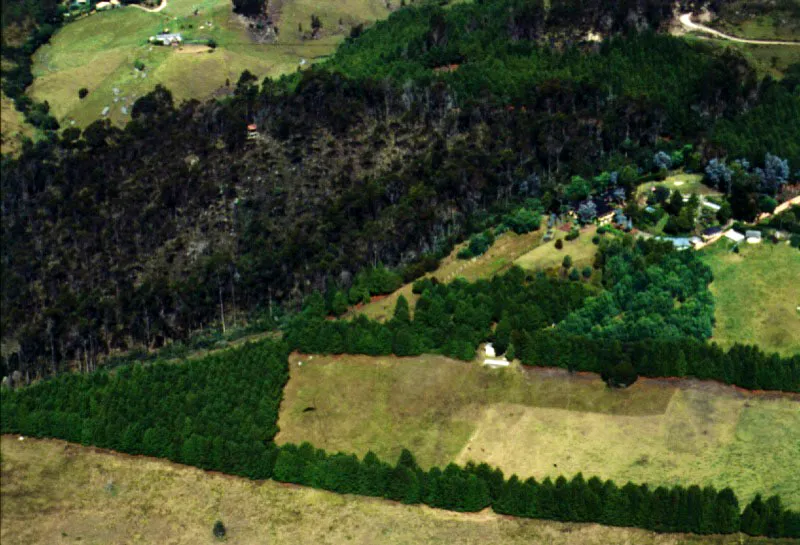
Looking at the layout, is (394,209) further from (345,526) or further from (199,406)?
(345,526)

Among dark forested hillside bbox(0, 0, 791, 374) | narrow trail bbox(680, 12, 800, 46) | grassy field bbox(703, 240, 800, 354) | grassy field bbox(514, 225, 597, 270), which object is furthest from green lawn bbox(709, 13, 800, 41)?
grassy field bbox(514, 225, 597, 270)

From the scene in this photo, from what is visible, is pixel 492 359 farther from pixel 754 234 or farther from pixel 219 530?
pixel 754 234

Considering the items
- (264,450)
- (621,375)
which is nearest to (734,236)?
(621,375)

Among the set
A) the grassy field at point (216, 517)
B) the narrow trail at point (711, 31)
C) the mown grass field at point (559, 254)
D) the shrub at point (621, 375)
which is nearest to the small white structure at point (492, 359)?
the shrub at point (621, 375)

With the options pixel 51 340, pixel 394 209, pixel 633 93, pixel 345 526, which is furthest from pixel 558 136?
pixel 345 526

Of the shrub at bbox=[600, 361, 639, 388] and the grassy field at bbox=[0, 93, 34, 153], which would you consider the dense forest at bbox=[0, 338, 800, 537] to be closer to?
the shrub at bbox=[600, 361, 639, 388]
